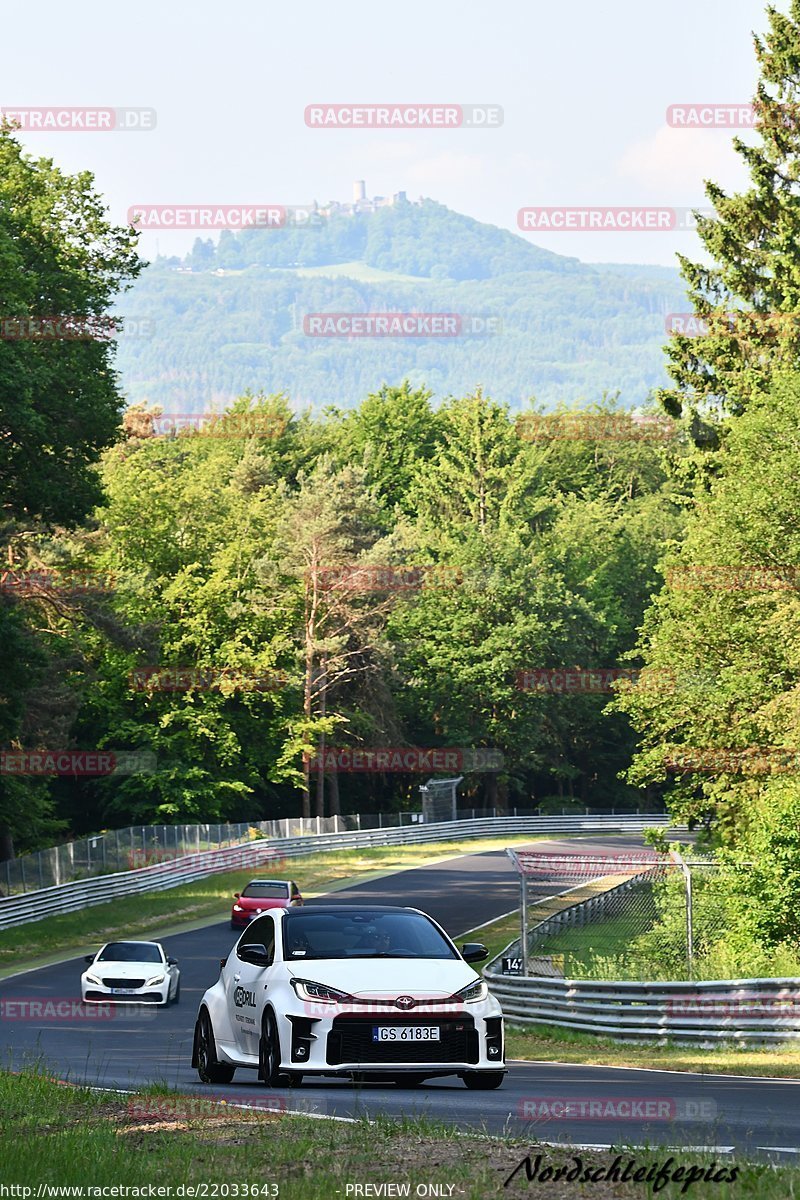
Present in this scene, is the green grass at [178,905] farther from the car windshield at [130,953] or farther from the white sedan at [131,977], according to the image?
the white sedan at [131,977]

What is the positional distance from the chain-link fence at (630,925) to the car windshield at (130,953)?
687 cm

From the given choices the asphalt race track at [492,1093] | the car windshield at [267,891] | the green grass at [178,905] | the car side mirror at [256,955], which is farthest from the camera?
the green grass at [178,905]

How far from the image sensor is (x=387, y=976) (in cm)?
1380

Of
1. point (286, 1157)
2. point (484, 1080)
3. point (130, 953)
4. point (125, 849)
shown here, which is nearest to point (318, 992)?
point (484, 1080)

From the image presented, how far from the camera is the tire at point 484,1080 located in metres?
14.3

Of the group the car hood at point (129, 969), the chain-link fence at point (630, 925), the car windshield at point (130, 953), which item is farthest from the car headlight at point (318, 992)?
the car windshield at point (130, 953)

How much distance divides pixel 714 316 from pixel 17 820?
26345mm

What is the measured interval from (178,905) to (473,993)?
42.1 m

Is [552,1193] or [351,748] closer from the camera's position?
[552,1193]

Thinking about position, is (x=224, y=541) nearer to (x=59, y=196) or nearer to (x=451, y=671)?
(x=451, y=671)

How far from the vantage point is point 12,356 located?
4000 cm

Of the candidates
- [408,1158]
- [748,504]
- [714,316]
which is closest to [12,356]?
[748,504]

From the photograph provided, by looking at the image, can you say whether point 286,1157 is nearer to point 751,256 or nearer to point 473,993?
point 473,993

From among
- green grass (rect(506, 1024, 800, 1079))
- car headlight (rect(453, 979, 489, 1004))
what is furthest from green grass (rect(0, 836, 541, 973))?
car headlight (rect(453, 979, 489, 1004))
